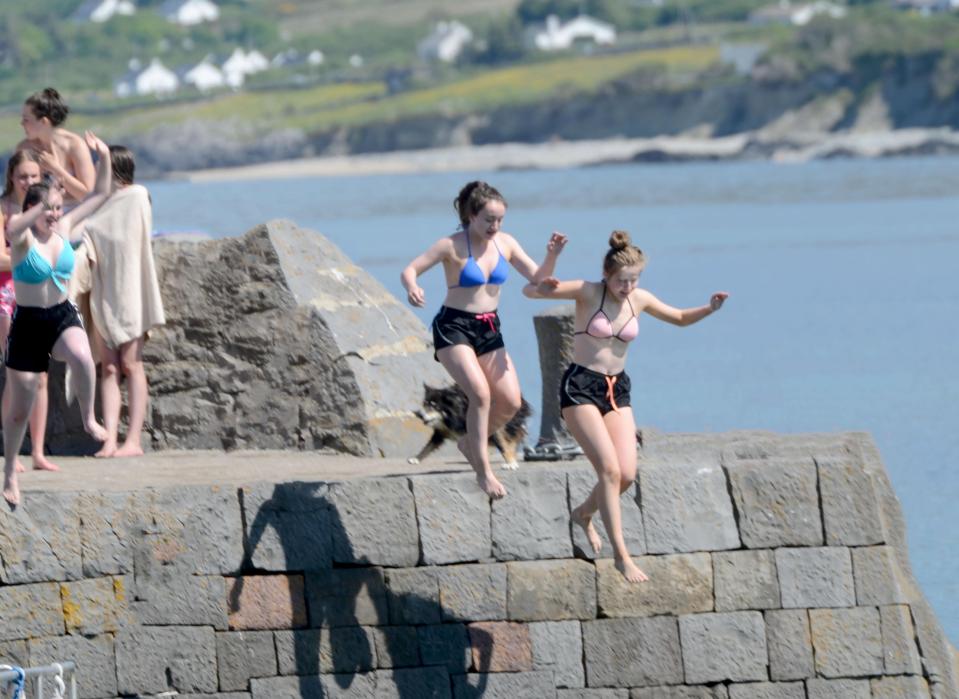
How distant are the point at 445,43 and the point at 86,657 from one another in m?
143

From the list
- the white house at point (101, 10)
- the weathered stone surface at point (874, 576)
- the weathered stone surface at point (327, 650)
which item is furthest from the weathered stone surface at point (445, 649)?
the white house at point (101, 10)

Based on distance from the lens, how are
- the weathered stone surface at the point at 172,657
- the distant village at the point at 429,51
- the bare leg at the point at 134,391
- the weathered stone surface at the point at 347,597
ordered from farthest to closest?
the distant village at the point at 429,51, the bare leg at the point at 134,391, the weathered stone surface at the point at 172,657, the weathered stone surface at the point at 347,597

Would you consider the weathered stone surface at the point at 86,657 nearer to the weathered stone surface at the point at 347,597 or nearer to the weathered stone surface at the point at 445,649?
the weathered stone surface at the point at 347,597

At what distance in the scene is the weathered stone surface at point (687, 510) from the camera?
9.16 meters

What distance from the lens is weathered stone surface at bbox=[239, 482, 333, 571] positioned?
9.28 meters

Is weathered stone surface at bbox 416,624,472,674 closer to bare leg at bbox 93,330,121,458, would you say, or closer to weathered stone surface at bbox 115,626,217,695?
weathered stone surface at bbox 115,626,217,695

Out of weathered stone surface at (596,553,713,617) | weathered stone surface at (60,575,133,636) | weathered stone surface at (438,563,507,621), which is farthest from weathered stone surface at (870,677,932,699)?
weathered stone surface at (60,575,133,636)

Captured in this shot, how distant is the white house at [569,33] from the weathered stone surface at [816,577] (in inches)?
5381

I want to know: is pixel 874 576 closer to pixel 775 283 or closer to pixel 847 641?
pixel 847 641

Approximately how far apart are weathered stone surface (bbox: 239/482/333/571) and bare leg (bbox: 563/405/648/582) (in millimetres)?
1270

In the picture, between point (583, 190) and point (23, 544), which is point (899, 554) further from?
point (583, 190)

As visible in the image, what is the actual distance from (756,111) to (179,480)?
101510mm

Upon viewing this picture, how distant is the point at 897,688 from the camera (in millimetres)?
9266

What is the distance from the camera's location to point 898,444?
2241 centimetres
